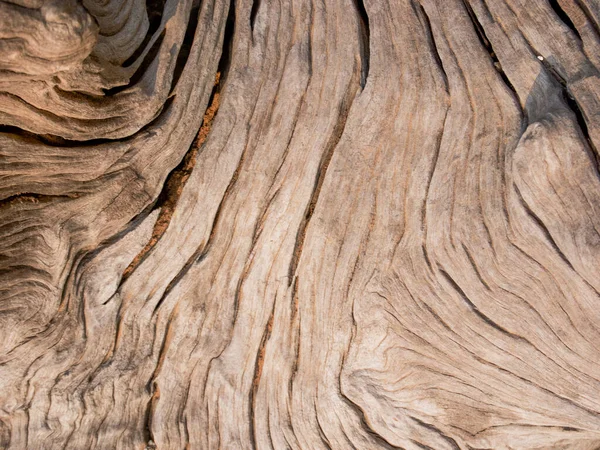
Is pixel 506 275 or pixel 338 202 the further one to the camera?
pixel 338 202

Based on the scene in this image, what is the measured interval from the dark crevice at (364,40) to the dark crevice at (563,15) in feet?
3.10

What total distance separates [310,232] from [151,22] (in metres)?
1.37

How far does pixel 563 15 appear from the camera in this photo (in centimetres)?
268

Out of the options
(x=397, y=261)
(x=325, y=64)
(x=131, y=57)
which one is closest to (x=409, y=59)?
(x=325, y=64)

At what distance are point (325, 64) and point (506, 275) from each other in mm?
1459

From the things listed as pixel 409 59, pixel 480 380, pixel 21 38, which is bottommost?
pixel 480 380

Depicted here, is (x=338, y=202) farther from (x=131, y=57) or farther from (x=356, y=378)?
(x=131, y=57)

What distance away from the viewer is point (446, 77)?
274cm

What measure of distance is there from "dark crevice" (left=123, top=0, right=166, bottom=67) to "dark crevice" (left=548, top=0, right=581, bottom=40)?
202cm

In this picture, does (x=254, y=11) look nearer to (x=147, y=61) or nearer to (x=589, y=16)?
(x=147, y=61)

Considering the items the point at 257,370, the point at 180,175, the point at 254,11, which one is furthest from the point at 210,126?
the point at 257,370

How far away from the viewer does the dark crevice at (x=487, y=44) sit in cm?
266

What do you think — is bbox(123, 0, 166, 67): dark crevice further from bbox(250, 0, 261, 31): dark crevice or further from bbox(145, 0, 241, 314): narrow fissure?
bbox(250, 0, 261, 31): dark crevice

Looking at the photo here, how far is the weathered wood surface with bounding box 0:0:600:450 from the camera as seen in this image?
2518 mm
